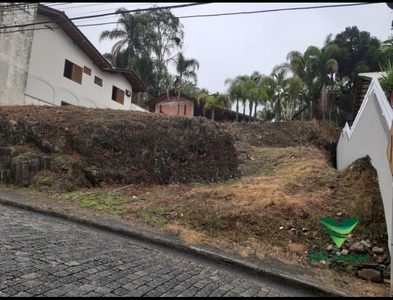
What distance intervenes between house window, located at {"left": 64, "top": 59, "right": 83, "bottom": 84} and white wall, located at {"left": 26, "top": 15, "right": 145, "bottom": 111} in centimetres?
25

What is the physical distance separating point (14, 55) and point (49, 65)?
222cm

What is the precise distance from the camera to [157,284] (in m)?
3.44

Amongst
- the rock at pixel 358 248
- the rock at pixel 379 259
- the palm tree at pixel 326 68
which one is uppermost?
the palm tree at pixel 326 68

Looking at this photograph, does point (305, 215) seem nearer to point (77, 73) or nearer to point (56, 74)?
point (56, 74)

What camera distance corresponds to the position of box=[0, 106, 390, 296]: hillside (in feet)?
17.8

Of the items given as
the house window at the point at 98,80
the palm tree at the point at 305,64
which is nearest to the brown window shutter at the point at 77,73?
the house window at the point at 98,80

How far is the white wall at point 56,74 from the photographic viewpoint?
16.1 meters

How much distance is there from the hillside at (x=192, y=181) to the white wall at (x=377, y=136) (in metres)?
0.45

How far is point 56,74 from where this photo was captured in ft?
56.6

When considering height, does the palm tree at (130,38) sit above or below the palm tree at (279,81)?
above

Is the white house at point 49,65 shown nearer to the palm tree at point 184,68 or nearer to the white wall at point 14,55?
the white wall at point 14,55

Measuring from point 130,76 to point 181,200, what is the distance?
694 inches

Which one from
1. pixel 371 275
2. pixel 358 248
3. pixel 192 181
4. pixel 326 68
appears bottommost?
pixel 371 275

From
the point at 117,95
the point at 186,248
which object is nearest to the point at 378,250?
the point at 186,248
